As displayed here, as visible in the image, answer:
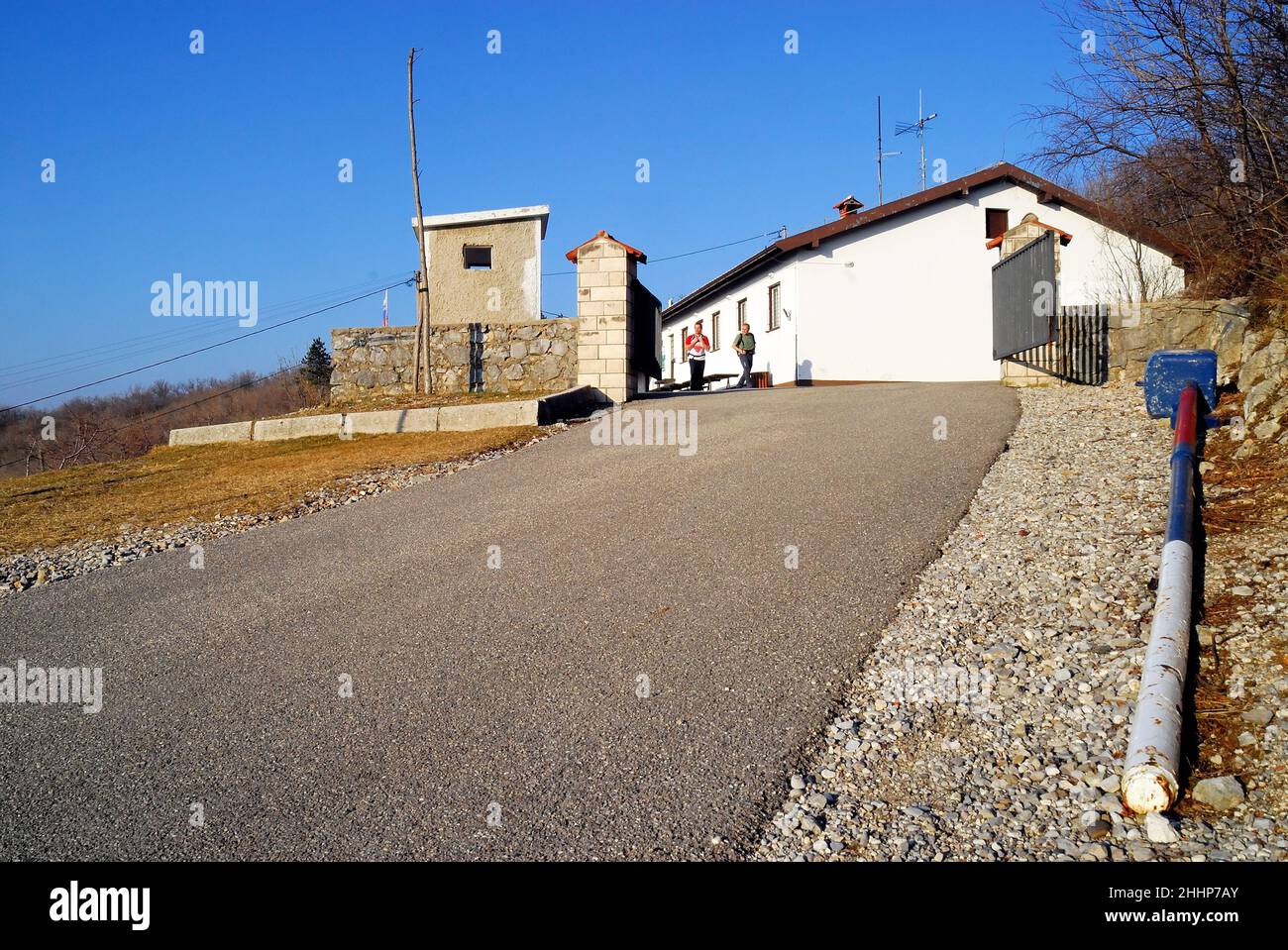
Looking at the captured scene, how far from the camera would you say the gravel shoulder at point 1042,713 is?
11.8ft

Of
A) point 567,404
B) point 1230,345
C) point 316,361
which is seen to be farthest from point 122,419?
point 1230,345

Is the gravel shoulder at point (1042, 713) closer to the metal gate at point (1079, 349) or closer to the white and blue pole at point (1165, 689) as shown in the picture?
the white and blue pole at point (1165, 689)

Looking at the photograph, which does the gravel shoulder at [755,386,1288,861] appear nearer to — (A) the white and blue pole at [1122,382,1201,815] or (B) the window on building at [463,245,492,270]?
(A) the white and blue pole at [1122,382,1201,815]

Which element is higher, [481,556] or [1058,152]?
[1058,152]

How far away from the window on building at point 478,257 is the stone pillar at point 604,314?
691cm

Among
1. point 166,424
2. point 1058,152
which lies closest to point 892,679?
point 1058,152

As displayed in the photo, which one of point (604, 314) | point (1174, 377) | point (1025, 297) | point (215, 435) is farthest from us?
point (604, 314)

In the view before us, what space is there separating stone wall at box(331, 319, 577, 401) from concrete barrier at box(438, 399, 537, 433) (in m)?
2.81

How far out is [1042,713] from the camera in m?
4.57

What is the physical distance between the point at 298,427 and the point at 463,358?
364 cm

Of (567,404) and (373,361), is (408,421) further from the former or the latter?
(373,361)

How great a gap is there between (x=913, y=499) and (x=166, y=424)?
2513 inches

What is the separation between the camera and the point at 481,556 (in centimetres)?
762
